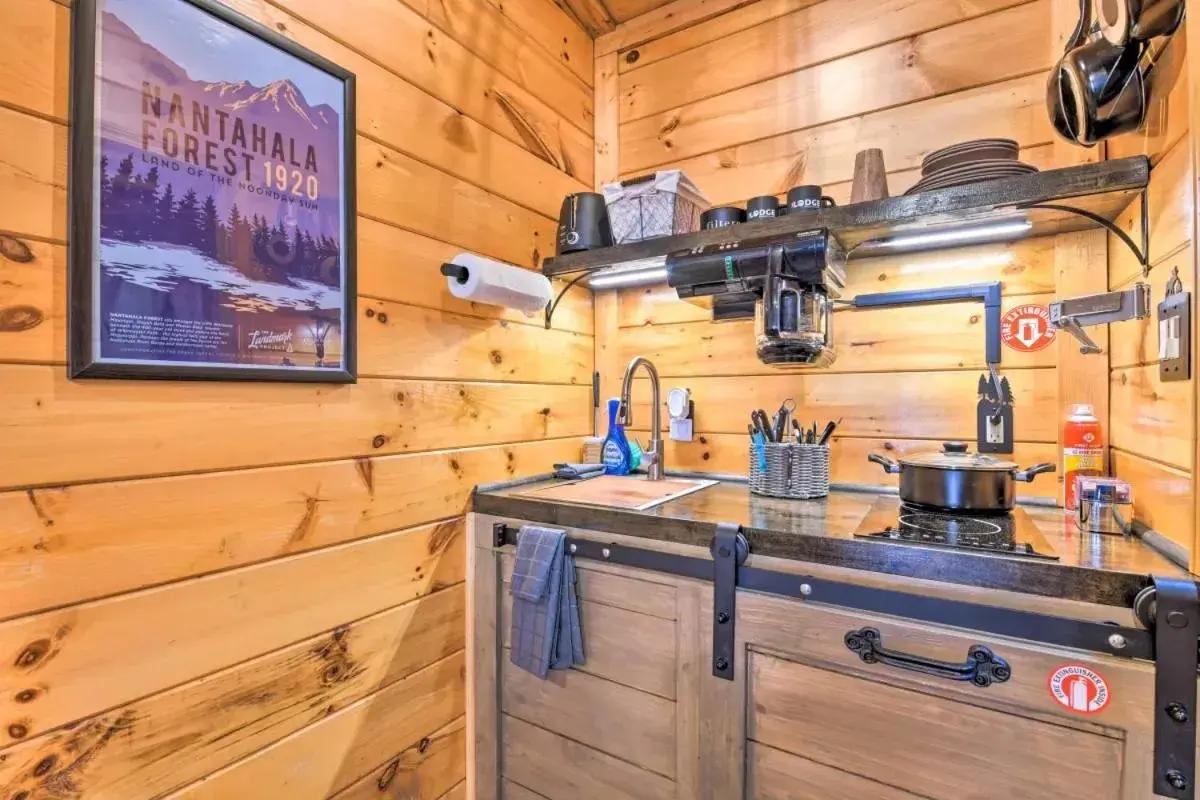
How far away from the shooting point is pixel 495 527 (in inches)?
58.4

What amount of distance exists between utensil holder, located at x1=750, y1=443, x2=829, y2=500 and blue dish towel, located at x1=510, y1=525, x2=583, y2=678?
22.5 inches

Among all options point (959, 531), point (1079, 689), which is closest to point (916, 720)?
point (1079, 689)

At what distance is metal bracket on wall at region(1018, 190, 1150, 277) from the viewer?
3.53 feet

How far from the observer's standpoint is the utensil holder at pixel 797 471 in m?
1.46

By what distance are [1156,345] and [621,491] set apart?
112 cm

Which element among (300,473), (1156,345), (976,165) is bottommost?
(300,473)

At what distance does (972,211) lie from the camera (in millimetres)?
1218

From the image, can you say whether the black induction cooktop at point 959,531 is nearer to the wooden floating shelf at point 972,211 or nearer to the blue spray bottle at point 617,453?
the wooden floating shelf at point 972,211

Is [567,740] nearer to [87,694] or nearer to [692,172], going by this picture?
[87,694]

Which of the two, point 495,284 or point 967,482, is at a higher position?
point 495,284

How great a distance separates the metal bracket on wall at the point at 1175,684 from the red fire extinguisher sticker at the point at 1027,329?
772 mm

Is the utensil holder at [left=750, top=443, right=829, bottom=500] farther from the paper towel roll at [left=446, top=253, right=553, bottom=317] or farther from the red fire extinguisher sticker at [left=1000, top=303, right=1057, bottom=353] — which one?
the paper towel roll at [left=446, top=253, right=553, bottom=317]

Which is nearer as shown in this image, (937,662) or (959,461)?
(937,662)

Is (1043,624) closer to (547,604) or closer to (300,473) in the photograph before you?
(547,604)
